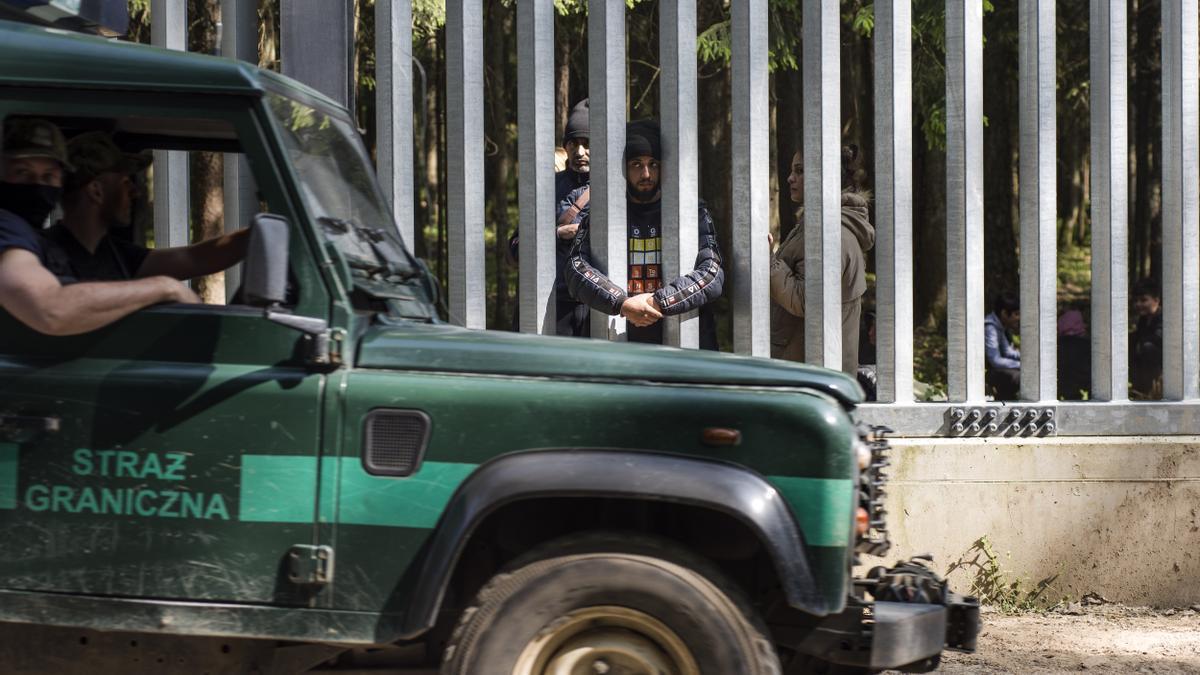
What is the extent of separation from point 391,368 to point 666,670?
1.13 m

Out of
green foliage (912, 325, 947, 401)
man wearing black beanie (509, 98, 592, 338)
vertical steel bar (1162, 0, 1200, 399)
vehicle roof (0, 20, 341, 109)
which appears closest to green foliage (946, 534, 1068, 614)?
vertical steel bar (1162, 0, 1200, 399)

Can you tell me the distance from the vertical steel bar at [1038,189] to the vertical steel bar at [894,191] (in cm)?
61

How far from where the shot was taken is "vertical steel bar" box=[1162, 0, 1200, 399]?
7.34 metres

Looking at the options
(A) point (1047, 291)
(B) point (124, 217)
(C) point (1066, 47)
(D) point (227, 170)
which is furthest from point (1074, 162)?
(B) point (124, 217)

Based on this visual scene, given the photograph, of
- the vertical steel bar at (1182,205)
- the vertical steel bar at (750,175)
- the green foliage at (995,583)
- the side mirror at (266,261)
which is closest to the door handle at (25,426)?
the side mirror at (266,261)

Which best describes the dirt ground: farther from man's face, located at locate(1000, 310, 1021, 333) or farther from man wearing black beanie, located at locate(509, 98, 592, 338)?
man's face, located at locate(1000, 310, 1021, 333)

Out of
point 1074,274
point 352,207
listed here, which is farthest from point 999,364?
point 1074,274

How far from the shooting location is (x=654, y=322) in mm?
7285

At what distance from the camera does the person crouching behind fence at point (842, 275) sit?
294 inches

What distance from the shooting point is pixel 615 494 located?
12.7 ft

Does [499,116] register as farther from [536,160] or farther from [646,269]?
[646,269]

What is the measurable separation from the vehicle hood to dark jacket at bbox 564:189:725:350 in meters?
2.97

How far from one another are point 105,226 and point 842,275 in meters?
4.06

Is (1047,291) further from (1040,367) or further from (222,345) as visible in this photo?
(222,345)
